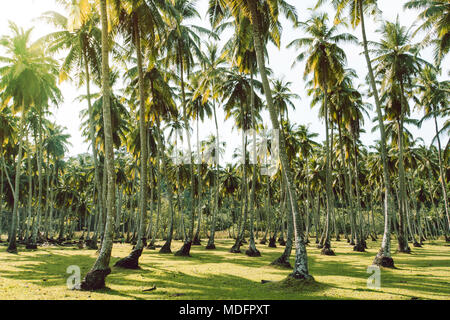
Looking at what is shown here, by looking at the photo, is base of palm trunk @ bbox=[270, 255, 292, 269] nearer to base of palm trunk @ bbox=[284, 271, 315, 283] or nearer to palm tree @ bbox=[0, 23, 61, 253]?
base of palm trunk @ bbox=[284, 271, 315, 283]

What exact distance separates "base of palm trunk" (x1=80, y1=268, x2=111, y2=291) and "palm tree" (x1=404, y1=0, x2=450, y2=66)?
1937 centimetres

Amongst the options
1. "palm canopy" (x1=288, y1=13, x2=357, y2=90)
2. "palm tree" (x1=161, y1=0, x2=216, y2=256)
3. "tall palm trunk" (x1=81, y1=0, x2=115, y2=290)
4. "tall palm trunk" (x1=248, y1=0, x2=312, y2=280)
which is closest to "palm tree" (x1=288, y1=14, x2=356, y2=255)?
"palm canopy" (x1=288, y1=13, x2=357, y2=90)

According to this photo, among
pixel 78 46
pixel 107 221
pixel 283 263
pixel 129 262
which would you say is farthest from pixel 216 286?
pixel 78 46

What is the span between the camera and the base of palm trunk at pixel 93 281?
27.9ft

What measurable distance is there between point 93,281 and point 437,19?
21.3 metres

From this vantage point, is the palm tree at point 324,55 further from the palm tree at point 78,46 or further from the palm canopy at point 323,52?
the palm tree at point 78,46

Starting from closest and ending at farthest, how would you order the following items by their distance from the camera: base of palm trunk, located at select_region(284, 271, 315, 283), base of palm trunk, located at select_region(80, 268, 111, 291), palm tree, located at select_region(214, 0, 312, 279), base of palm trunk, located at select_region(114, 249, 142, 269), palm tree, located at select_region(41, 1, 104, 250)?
1. base of palm trunk, located at select_region(80, 268, 111, 291)
2. base of palm trunk, located at select_region(284, 271, 315, 283)
3. palm tree, located at select_region(214, 0, 312, 279)
4. base of palm trunk, located at select_region(114, 249, 142, 269)
5. palm tree, located at select_region(41, 1, 104, 250)

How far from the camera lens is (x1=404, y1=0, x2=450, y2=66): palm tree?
16.1 metres

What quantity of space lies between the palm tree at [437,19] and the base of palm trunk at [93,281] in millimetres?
19373

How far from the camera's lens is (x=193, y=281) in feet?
34.4

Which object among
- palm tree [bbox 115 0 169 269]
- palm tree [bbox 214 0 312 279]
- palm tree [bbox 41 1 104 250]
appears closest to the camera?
palm tree [bbox 214 0 312 279]

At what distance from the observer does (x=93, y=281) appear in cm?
Answer: 862

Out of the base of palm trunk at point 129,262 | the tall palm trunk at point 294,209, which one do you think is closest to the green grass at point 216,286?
the base of palm trunk at point 129,262
